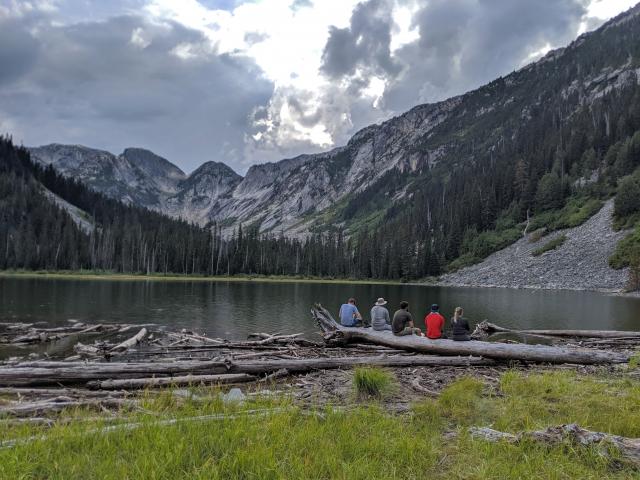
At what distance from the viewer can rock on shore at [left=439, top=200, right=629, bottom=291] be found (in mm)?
88625

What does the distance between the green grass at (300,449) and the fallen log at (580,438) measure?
5.6 inches

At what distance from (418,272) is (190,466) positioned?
5763 inches

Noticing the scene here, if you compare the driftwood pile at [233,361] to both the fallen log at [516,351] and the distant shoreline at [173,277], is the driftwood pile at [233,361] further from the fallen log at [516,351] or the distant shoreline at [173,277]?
the distant shoreline at [173,277]

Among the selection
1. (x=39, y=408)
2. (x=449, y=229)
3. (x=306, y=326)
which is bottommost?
(x=306, y=326)

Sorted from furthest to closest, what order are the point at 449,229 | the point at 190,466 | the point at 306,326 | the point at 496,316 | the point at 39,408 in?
the point at 449,229
the point at 496,316
the point at 306,326
the point at 39,408
the point at 190,466

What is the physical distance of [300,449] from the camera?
5871 millimetres

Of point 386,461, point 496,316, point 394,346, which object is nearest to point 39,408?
point 386,461

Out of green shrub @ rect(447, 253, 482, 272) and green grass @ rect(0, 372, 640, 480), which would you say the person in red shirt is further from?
green shrub @ rect(447, 253, 482, 272)

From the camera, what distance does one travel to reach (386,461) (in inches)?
231

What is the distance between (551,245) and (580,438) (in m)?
122

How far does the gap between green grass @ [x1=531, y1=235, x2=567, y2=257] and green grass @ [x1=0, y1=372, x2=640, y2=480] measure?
388ft

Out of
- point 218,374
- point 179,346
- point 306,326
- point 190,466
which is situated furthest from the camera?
point 306,326

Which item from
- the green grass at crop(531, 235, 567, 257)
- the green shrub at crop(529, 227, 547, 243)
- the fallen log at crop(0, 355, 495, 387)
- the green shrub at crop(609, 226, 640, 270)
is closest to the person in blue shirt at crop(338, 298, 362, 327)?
the fallen log at crop(0, 355, 495, 387)

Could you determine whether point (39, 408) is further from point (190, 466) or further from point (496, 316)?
point (496, 316)
